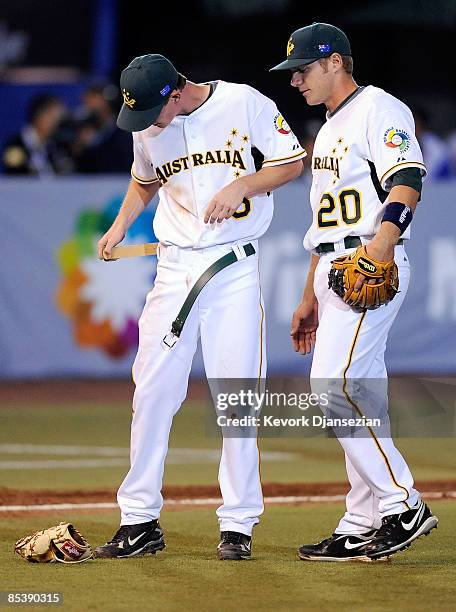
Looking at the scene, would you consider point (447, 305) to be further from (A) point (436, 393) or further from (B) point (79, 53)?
(B) point (79, 53)

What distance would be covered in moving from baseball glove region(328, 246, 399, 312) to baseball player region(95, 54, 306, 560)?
54 cm

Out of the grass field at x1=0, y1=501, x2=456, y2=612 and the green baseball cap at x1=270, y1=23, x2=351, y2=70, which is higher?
the green baseball cap at x1=270, y1=23, x2=351, y2=70

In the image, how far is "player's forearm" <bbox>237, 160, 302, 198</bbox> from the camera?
6066 mm

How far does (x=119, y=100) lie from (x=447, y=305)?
4690 mm

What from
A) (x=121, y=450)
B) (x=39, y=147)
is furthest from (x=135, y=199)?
(x=39, y=147)

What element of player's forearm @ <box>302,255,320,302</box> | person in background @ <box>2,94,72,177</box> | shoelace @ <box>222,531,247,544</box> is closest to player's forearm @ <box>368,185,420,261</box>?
player's forearm @ <box>302,255,320,302</box>

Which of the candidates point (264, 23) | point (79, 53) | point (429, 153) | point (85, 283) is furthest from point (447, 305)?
point (264, 23)

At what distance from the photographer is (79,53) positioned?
17953 millimetres

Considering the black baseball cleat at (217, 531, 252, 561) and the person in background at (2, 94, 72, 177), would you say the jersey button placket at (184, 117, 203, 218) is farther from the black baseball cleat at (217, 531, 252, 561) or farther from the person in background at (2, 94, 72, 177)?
the person in background at (2, 94, 72, 177)

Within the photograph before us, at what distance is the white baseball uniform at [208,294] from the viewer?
6.16m

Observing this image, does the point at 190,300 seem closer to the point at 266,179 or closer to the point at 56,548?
the point at 266,179

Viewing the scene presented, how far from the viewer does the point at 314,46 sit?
6.09 meters

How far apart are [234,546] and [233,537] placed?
57mm

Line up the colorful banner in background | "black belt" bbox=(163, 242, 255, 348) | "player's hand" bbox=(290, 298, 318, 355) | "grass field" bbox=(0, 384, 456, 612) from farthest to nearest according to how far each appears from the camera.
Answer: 1. the colorful banner in background
2. "player's hand" bbox=(290, 298, 318, 355)
3. "black belt" bbox=(163, 242, 255, 348)
4. "grass field" bbox=(0, 384, 456, 612)
